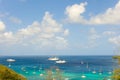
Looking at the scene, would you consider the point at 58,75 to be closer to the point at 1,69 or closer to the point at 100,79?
the point at 1,69

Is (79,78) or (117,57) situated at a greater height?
(117,57)

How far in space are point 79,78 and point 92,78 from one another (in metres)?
4.93

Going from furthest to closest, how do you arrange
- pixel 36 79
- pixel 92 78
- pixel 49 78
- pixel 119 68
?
pixel 92 78 → pixel 36 79 → pixel 49 78 → pixel 119 68

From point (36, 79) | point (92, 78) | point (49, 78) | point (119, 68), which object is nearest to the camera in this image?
point (119, 68)

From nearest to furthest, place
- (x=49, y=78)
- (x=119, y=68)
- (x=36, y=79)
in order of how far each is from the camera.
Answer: (x=119, y=68), (x=49, y=78), (x=36, y=79)

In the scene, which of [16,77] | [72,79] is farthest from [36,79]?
[16,77]

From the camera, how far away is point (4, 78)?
28781 mm

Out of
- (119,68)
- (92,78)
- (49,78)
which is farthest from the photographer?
(92,78)

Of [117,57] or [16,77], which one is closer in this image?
[117,57]

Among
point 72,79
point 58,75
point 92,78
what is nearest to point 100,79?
point 92,78

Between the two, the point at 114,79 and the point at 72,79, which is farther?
the point at 72,79

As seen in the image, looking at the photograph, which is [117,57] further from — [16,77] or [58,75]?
[16,77]

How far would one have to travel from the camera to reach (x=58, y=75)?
29.8 meters

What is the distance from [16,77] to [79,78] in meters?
56.8
